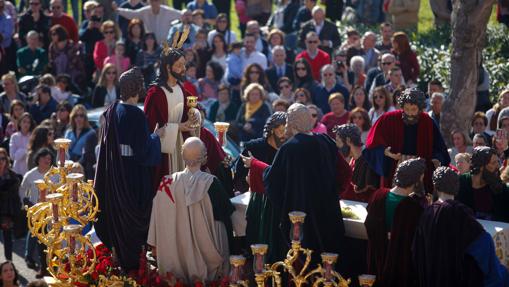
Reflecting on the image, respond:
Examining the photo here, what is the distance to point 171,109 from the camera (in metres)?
11.6

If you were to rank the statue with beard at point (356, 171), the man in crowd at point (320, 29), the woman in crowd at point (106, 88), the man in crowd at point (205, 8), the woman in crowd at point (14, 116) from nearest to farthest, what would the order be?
the statue with beard at point (356, 171)
the woman in crowd at point (14, 116)
the woman in crowd at point (106, 88)
the man in crowd at point (320, 29)
the man in crowd at point (205, 8)

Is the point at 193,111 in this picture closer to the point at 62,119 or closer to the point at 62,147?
the point at 62,147

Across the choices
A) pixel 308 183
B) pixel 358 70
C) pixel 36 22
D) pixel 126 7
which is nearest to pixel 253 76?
pixel 358 70

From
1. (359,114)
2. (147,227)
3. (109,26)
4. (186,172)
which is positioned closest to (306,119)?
(186,172)

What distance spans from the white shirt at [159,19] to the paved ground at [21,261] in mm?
5779

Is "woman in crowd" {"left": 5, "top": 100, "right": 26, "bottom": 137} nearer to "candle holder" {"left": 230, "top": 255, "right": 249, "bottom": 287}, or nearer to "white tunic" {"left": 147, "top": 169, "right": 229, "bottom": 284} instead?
"white tunic" {"left": 147, "top": 169, "right": 229, "bottom": 284}

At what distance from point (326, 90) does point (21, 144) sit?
4.21 metres

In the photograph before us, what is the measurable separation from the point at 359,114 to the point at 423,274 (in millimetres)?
5613

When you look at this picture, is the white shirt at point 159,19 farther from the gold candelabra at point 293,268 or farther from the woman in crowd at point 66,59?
the gold candelabra at point 293,268

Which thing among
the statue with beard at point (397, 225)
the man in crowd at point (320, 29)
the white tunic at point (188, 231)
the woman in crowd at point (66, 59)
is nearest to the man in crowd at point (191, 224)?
the white tunic at point (188, 231)

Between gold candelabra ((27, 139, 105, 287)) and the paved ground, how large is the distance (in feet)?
10.7

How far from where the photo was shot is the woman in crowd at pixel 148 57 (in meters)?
19.4

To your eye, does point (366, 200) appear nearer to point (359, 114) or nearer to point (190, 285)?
point (190, 285)

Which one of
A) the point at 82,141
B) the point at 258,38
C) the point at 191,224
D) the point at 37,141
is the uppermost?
the point at 258,38
